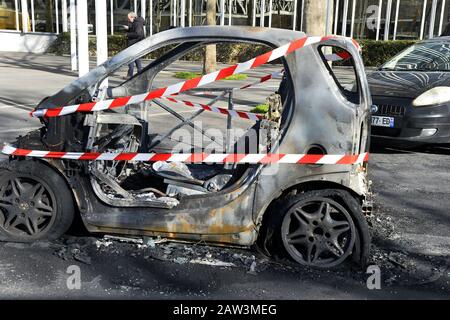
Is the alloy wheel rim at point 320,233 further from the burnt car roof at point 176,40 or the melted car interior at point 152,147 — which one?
the burnt car roof at point 176,40

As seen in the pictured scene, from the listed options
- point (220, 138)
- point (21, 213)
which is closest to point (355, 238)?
point (21, 213)

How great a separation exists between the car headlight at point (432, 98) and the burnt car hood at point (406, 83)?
0.07 metres

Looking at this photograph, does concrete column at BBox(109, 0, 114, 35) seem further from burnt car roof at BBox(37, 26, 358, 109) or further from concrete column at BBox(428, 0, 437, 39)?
burnt car roof at BBox(37, 26, 358, 109)

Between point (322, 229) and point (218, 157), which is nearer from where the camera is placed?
point (322, 229)

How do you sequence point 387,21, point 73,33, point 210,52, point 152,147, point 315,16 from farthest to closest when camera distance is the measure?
point 387,21, point 73,33, point 210,52, point 315,16, point 152,147

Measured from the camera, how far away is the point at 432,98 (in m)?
6.97

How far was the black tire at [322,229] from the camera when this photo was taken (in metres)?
3.64

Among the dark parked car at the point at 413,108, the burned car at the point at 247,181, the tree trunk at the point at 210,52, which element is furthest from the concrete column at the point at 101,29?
the burned car at the point at 247,181

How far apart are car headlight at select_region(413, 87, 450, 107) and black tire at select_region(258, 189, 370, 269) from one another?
3816 millimetres

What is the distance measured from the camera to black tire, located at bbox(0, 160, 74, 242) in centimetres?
388

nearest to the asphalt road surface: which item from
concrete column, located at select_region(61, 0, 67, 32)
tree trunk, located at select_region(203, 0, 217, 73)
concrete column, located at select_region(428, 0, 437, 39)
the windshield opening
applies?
the windshield opening

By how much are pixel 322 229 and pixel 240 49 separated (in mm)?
20552

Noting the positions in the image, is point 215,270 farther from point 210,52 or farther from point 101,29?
point 210,52

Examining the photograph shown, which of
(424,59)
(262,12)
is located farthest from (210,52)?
(262,12)
